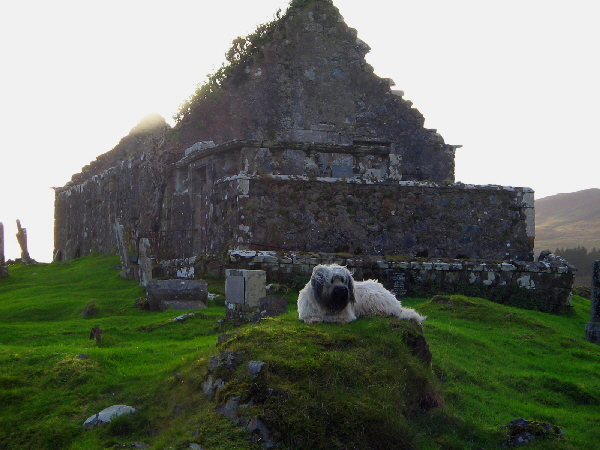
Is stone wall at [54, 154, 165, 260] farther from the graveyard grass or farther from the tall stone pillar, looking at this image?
the tall stone pillar

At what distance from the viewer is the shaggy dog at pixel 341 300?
27.6ft

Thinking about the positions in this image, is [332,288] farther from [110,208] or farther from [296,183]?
[110,208]

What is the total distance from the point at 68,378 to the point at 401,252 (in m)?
11.3

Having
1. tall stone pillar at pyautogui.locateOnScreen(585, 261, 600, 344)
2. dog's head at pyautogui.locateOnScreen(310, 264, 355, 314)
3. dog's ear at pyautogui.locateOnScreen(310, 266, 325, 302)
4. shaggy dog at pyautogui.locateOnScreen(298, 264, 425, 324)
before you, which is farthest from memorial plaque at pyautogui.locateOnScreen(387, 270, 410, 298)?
dog's ear at pyautogui.locateOnScreen(310, 266, 325, 302)

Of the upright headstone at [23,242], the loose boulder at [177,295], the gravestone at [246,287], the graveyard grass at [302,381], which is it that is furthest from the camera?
the upright headstone at [23,242]

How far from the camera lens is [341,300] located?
841cm

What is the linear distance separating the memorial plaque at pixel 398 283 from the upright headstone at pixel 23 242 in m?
20.6

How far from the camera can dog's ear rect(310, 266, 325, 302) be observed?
8531 millimetres

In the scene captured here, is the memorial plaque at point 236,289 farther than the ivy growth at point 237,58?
No

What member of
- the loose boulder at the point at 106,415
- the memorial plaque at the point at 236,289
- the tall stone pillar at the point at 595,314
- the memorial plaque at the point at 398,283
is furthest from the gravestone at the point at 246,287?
the tall stone pillar at the point at 595,314

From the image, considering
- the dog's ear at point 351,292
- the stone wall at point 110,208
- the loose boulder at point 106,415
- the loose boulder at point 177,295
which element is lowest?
the loose boulder at point 106,415

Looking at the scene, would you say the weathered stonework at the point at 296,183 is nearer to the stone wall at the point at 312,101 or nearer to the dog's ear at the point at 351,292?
the stone wall at the point at 312,101

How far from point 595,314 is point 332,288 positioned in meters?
8.43

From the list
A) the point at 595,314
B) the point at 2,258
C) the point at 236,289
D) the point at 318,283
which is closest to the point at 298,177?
the point at 236,289
